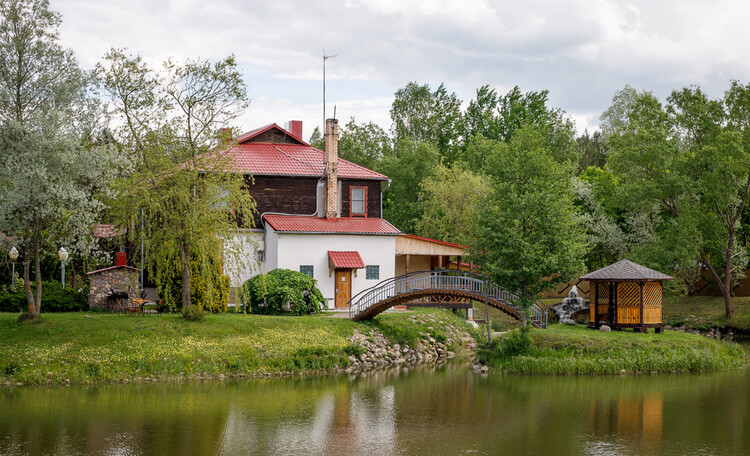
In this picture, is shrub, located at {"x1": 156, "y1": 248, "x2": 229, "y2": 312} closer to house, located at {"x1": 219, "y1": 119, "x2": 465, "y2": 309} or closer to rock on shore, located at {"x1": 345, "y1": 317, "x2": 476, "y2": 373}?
house, located at {"x1": 219, "y1": 119, "x2": 465, "y2": 309}

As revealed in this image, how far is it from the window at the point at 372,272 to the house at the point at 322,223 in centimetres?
5

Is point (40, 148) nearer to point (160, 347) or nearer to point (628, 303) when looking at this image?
point (160, 347)

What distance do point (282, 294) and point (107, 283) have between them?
7.69 metres

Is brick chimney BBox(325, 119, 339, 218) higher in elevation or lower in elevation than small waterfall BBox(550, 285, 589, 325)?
higher

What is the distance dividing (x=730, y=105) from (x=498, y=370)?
23294 mm

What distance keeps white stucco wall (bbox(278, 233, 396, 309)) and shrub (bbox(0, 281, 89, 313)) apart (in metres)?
9.40

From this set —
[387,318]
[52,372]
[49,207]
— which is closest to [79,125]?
[49,207]

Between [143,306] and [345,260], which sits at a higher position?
[345,260]

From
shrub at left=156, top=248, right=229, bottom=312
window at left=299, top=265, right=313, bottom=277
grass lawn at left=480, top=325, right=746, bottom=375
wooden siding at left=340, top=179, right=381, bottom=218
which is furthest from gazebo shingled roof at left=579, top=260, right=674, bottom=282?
shrub at left=156, top=248, right=229, bottom=312

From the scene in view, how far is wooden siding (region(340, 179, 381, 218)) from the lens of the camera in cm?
4106

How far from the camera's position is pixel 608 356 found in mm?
28219

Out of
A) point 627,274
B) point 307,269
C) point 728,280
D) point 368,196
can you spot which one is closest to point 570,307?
point 627,274

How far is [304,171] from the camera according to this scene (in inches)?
1582

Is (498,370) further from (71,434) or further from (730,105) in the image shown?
(730,105)
